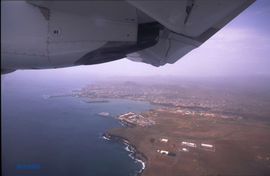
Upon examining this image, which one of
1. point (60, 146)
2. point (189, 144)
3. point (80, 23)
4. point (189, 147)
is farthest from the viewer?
point (60, 146)

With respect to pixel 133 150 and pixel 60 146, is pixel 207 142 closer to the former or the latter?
pixel 133 150

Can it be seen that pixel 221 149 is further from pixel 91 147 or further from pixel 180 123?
pixel 91 147

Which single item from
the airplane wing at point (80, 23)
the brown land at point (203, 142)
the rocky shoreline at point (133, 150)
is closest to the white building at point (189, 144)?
the brown land at point (203, 142)

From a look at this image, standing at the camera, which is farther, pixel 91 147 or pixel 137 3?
pixel 91 147

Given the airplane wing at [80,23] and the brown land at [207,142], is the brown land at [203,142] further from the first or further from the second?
the airplane wing at [80,23]

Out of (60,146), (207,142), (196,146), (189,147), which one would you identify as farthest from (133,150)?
(60,146)

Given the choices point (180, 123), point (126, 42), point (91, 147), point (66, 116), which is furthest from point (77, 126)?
point (126, 42)
